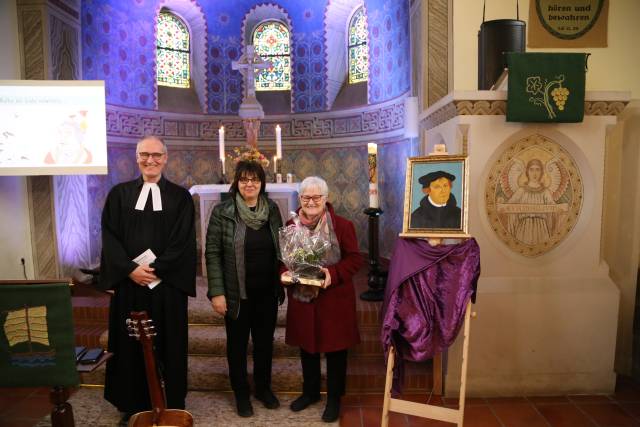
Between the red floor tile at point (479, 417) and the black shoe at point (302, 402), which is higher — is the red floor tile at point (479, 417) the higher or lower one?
the lower one

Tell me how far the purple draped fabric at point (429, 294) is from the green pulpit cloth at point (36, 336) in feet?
5.73

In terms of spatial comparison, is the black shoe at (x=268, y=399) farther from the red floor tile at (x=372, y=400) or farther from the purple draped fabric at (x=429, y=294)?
the purple draped fabric at (x=429, y=294)

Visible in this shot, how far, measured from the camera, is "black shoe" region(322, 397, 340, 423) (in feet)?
10.7

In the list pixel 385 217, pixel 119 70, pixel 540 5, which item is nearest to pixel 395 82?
pixel 385 217

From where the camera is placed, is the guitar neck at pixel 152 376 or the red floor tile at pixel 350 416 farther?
the red floor tile at pixel 350 416

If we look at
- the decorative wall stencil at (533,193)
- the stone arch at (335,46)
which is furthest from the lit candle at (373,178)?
the stone arch at (335,46)

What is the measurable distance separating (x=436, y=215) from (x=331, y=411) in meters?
1.51

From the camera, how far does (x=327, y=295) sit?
10.2ft

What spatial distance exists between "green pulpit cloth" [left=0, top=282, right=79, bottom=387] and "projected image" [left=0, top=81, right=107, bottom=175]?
2.41 metres

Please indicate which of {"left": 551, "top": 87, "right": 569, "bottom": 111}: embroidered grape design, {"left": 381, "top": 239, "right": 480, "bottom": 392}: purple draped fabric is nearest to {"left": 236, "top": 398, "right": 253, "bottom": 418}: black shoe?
{"left": 381, "top": 239, "right": 480, "bottom": 392}: purple draped fabric

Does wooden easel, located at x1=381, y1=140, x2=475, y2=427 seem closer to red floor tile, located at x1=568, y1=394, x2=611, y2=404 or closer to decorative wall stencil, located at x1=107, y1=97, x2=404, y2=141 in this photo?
red floor tile, located at x1=568, y1=394, x2=611, y2=404

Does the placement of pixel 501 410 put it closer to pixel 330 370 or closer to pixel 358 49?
pixel 330 370

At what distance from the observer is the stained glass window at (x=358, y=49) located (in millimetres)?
7555

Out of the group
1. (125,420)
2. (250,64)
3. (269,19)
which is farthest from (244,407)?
(269,19)
